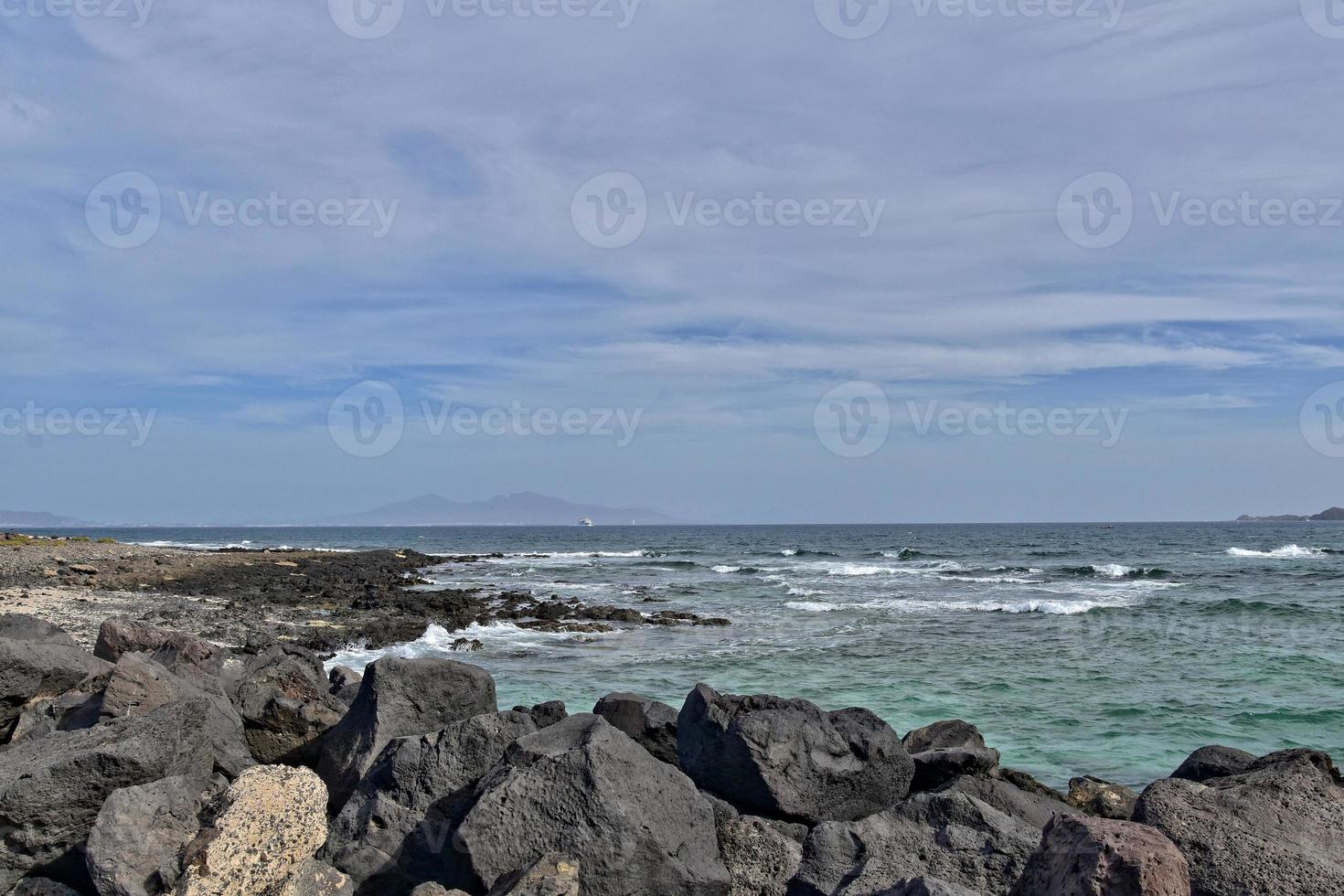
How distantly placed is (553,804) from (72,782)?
3.05 meters

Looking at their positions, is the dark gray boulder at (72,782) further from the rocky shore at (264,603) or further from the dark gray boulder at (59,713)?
the rocky shore at (264,603)

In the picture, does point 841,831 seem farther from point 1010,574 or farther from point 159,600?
point 1010,574

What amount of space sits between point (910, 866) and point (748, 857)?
3.48ft

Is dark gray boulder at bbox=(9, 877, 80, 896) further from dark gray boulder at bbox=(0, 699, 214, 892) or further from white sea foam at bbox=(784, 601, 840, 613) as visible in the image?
white sea foam at bbox=(784, 601, 840, 613)

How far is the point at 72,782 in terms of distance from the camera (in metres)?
6.09

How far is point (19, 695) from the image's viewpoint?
27.8 ft

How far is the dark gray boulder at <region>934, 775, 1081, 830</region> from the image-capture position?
23.9ft

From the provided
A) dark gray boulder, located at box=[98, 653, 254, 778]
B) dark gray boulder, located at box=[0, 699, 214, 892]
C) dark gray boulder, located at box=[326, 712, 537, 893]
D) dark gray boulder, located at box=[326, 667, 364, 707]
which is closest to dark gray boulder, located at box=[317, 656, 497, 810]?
dark gray boulder, located at box=[326, 712, 537, 893]

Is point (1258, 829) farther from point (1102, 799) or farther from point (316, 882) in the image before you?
point (316, 882)

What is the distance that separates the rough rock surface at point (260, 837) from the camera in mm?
5281

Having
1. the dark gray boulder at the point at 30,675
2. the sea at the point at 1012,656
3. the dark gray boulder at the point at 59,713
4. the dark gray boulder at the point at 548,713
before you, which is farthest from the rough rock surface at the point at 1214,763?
the dark gray boulder at the point at 30,675

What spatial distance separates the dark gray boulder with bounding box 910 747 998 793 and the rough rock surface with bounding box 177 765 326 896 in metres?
4.96

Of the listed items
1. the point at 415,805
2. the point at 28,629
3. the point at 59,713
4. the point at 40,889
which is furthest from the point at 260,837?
the point at 28,629

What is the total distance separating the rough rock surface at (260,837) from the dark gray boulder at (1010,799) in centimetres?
432
